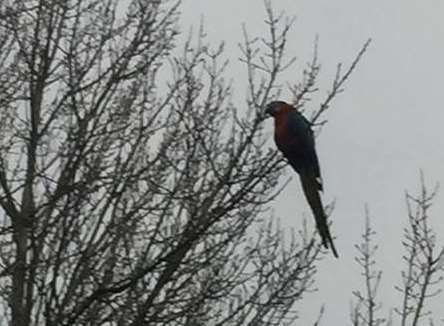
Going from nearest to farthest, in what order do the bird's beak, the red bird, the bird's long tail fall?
the bird's long tail < the bird's beak < the red bird

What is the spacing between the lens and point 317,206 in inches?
317

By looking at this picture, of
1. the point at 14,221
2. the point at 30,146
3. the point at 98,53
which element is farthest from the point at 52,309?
the point at 98,53

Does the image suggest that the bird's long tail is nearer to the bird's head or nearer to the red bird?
the red bird

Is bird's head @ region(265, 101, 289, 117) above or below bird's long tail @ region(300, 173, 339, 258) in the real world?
above

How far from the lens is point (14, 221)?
8.44 m

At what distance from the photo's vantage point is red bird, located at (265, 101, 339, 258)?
8.21 metres

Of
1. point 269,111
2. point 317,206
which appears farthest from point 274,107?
point 317,206

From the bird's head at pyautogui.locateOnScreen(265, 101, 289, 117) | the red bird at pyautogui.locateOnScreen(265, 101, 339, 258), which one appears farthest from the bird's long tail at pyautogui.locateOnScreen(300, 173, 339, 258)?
the bird's head at pyautogui.locateOnScreen(265, 101, 289, 117)

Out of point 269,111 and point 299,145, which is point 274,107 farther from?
point 299,145

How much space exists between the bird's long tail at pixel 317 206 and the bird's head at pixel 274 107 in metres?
0.58

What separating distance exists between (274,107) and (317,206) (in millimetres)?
747

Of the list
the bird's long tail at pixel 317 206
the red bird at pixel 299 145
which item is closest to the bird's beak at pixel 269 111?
the red bird at pixel 299 145

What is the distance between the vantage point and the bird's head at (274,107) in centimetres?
818

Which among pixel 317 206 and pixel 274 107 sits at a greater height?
pixel 274 107
